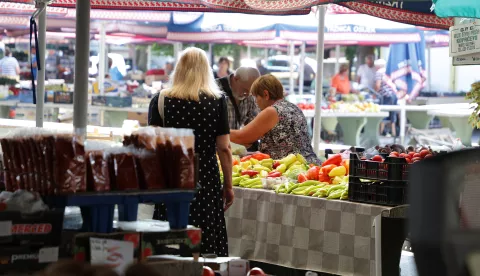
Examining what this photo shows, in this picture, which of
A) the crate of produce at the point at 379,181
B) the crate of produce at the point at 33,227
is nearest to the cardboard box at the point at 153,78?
the crate of produce at the point at 379,181

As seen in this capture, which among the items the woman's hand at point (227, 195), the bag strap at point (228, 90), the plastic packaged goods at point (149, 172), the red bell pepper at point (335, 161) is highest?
the bag strap at point (228, 90)

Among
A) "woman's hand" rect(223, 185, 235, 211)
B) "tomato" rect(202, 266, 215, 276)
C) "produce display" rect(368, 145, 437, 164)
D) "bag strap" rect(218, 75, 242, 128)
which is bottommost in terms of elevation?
"tomato" rect(202, 266, 215, 276)

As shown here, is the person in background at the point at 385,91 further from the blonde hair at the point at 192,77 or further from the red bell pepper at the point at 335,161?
the blonde hair at the point at 192,77

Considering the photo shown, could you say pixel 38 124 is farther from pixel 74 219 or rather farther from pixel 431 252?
pixel 431 252

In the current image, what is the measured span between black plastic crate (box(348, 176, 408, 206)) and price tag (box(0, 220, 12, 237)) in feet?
11.2

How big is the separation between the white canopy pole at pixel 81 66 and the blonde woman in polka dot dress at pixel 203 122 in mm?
819

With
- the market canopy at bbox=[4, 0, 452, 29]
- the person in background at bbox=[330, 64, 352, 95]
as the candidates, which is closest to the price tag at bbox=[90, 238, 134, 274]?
the market canopy at bbox=[4, 0, 452, 29]

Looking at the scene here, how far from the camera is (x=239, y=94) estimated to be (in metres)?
9.96

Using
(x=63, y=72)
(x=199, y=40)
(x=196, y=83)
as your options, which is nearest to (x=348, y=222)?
(x=196, y=83)

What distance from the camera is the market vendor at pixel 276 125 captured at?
809 centimetres

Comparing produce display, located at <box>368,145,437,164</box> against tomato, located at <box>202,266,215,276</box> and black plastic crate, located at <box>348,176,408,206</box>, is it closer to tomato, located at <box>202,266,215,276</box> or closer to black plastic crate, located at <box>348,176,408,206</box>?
black plastic crate, located at <box>348,176,408,206</box>

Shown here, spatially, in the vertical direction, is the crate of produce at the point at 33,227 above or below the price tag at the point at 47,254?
Answer: above

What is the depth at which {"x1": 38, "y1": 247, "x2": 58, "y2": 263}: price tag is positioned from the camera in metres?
3.76

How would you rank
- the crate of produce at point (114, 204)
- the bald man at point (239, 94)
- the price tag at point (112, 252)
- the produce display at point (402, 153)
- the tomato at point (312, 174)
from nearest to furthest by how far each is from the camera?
the price tag at point (112, 252), the crate of produce at point (114, 204), the produce display at point (402, 153), the tomato at point (312, 174), the bald man at point (239, 94)
